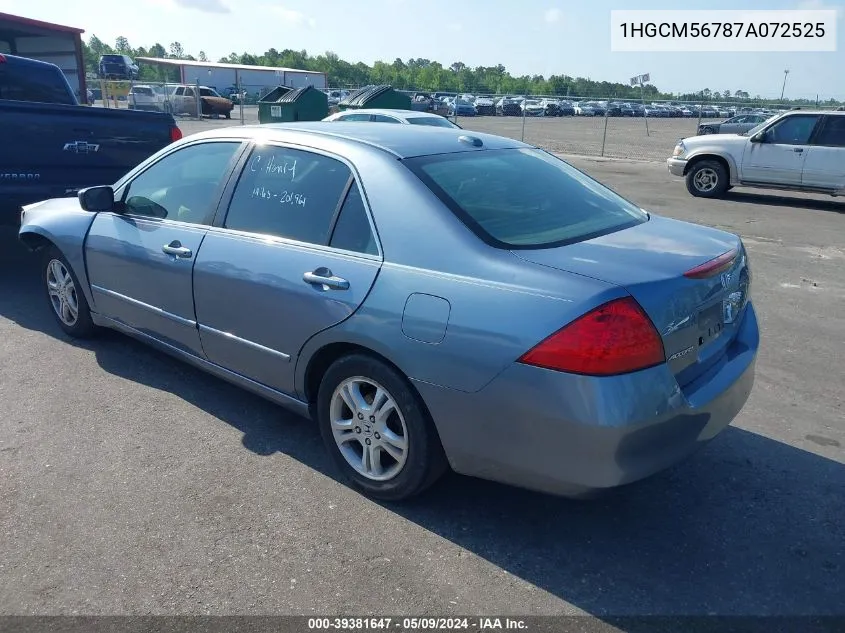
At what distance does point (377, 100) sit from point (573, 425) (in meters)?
18.2

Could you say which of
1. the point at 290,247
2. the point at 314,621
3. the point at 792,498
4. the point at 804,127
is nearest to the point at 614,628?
the point at 314,621

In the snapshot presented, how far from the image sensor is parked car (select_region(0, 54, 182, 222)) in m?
6.31

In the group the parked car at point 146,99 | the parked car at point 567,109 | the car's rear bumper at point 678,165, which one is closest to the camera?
the car's rear bumper at point 678,165

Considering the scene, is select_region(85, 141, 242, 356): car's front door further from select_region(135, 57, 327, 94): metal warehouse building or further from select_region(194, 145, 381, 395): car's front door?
select_region(135, 57, 327, 94): metal warehouse building

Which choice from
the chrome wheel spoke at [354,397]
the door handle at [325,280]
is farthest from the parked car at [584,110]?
the chrome wheel spoke at [354,397]

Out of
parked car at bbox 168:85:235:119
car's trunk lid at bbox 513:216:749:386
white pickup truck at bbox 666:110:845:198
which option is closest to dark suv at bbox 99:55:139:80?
parked car at bbox 168:85:235:119

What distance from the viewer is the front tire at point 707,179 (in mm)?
13328

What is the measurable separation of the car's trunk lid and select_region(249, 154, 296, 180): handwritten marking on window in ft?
4.54

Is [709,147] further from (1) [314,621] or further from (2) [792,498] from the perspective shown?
(1) [314,621]

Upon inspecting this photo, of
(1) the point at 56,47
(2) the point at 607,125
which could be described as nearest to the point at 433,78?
(2) the point at 607,125

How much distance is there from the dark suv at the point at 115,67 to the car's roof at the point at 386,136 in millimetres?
50659

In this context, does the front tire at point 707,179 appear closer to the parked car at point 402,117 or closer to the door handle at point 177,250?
the parked car at point 402,117

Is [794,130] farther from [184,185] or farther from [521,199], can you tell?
[184,185]

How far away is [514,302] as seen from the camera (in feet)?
8.53
